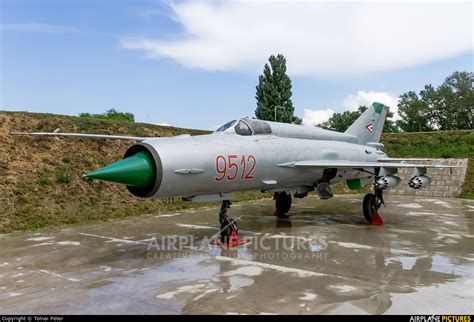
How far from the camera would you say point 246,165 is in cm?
788

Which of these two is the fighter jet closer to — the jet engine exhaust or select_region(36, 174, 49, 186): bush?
the jet engine exhaust

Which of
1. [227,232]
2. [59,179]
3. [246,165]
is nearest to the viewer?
[246,165]

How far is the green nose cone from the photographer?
5902mm

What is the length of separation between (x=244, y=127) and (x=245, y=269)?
11.5 ft

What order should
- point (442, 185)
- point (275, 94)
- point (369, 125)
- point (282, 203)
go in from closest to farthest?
1. point (282, 203)
2. point (369, 125)
3. point (442, 185)
4. point (275, 94)

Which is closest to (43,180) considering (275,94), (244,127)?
(244,127)

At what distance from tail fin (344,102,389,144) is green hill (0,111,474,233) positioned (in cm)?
573

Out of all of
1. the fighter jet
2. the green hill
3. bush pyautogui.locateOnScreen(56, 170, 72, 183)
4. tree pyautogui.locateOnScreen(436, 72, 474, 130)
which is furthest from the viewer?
tree pyautogui.locateOnScreen(436, 72, 474, 130)

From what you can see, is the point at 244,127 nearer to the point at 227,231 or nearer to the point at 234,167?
the point at 234,167

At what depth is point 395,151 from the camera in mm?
25281

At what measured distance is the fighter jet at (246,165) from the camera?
6344 mm

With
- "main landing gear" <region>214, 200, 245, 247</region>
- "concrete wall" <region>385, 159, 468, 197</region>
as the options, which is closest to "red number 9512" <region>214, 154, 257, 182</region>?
"main landing gear" <region>214, 200, 245, 247</region>

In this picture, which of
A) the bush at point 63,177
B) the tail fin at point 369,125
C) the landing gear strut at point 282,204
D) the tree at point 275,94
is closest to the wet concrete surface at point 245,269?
the landing gear strut at point 282,204

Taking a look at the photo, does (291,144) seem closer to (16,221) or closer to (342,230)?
(342,230)
